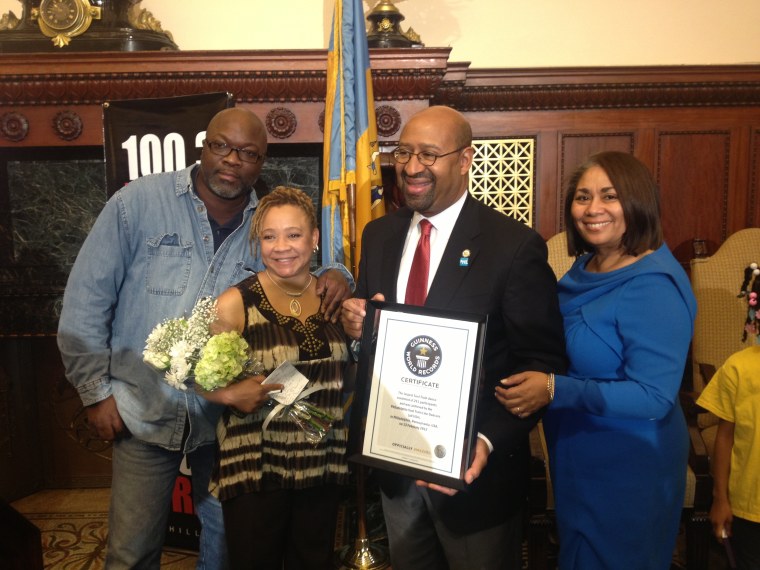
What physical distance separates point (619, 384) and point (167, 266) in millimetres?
1448

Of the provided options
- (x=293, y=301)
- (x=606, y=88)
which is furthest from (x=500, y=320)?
(x=606, y=88)

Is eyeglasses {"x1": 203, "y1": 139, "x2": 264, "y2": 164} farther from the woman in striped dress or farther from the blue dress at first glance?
the blue dress

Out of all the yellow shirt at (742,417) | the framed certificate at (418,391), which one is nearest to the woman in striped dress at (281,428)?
the framed certificate at (418,391)

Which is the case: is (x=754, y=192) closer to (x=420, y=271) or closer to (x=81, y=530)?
(x=420, y=271)

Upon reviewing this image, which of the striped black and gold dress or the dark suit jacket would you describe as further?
the striped black and gold dress

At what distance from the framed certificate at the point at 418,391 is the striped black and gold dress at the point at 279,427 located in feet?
0.64

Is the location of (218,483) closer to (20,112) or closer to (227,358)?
(227,358)

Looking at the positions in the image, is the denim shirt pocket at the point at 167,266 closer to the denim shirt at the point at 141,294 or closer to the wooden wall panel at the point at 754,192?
the denim shirt at the point at 141,294

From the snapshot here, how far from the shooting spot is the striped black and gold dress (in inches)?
70.1

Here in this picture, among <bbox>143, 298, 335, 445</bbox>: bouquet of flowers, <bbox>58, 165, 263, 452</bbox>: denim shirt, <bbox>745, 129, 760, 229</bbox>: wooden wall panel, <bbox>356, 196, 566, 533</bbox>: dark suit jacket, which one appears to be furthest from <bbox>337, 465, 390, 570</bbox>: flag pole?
<bbox>745, 129, 760, 229</bbox>: wooden wall panel

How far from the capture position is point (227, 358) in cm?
159

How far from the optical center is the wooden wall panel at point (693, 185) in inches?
138

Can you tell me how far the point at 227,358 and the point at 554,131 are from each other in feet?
8.54

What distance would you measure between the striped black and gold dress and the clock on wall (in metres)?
2.08
